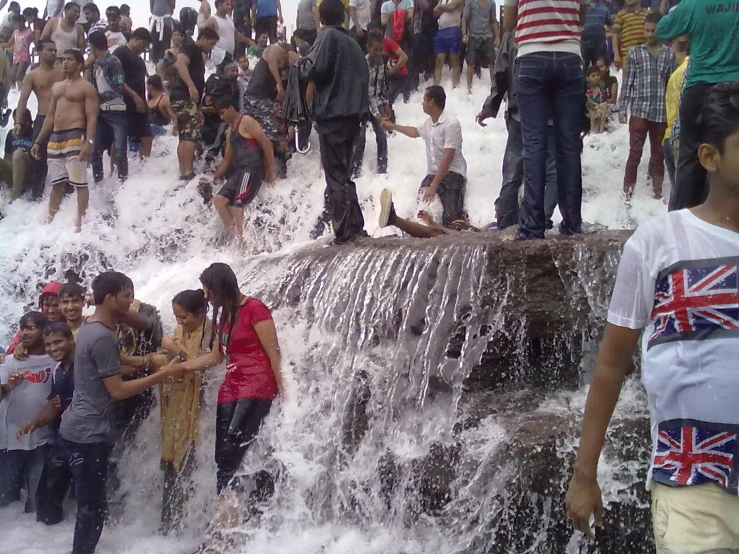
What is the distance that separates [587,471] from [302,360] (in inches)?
134

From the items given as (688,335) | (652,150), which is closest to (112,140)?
(652,150)

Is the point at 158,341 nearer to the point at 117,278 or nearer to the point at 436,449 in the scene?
the point at 117,278

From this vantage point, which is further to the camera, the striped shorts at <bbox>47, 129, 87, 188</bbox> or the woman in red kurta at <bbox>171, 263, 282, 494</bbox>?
the striped shorts at <bbox>47, 129, 87, 188</bbox>

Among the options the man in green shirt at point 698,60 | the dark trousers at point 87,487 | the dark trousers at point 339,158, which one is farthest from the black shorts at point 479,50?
the dark trousers at point 87,487

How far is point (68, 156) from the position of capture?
29.0ft

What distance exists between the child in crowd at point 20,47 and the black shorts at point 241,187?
30.3ft

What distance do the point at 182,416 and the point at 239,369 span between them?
0.71 meters

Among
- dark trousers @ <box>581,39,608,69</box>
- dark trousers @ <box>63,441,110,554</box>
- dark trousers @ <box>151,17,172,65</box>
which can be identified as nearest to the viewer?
dark trousers @ <box>63,441,110,554</box>

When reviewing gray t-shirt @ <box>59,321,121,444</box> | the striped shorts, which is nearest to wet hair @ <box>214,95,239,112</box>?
the striped shorts

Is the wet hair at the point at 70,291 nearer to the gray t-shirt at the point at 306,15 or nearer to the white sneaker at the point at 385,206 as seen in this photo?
the white sneaker at the point at 385,206

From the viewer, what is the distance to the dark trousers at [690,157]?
161 inches

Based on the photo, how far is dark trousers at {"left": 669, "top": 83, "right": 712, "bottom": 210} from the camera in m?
4.09

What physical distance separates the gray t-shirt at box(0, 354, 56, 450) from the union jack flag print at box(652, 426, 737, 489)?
458 cm

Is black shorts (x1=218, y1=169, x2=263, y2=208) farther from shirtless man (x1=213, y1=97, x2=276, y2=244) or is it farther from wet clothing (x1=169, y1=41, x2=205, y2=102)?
wet clothing (x1=169, y1=41, x2=205, y2=102)
